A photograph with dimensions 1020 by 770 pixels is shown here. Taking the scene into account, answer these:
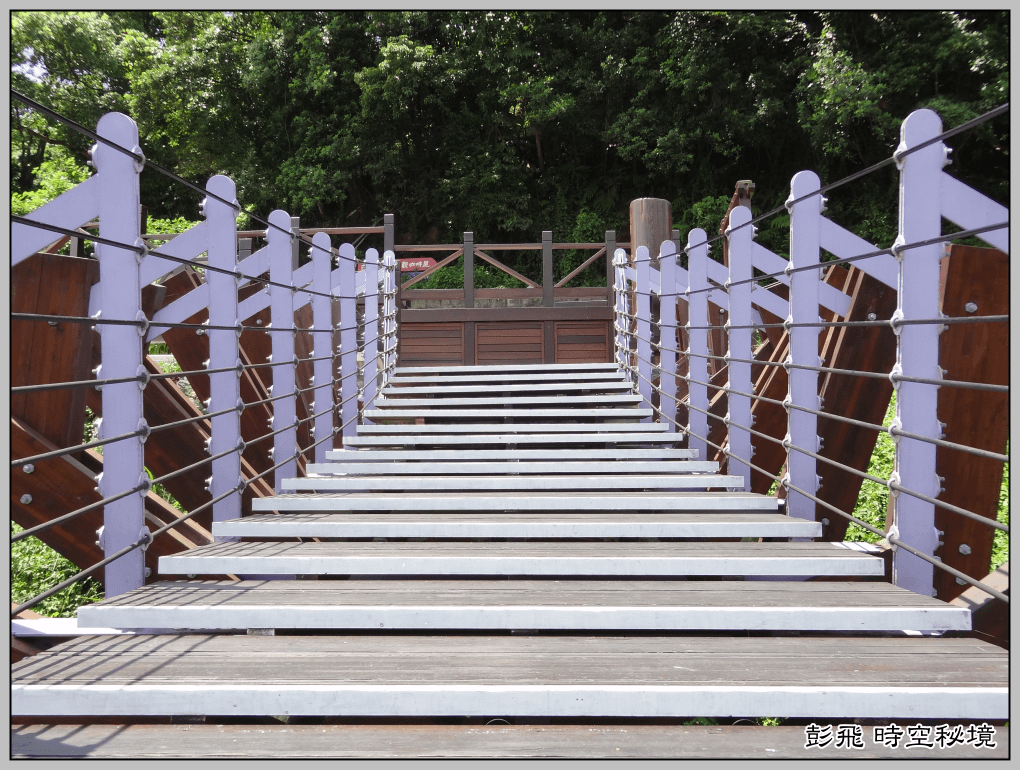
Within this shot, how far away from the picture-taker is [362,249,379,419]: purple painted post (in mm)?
5688

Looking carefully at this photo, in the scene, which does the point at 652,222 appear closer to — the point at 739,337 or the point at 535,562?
the point at 739,337

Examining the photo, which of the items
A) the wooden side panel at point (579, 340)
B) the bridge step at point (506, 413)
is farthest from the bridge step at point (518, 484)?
the wooden side panel at point (579, 340)

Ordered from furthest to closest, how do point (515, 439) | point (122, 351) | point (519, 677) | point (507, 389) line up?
point (507, 389) → point (515, 439) → point (122, 351) → point (519, 677)

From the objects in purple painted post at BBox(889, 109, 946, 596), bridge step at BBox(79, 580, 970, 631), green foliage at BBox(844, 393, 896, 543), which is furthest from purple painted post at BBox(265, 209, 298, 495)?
green foliage at BBox(844, 393, 896, 543)

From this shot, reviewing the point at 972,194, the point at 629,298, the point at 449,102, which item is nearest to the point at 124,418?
the point at 972,194

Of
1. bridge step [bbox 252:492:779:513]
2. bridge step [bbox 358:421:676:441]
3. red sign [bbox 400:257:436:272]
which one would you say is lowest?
bridge step [bbox 252:492:779:513]

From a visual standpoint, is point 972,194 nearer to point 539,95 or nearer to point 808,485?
point 808,485

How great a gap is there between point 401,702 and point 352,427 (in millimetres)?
3921

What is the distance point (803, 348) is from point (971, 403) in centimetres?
69

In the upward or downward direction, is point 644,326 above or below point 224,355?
above

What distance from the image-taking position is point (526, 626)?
189 cm

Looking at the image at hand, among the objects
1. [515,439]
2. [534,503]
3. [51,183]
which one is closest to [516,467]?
[515,439]

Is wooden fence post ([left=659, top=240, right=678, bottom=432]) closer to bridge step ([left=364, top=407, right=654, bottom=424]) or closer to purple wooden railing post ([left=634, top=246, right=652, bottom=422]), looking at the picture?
bridge step ([left=364, top=407, right=654, bottom=424])

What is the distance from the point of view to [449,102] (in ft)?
69.3
